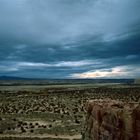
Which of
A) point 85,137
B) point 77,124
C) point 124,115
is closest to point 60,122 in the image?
point 77,124

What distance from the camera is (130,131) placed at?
49.0 feet

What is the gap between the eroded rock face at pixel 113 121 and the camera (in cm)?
1486

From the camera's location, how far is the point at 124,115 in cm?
1510

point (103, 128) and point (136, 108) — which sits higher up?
point (136, 108)

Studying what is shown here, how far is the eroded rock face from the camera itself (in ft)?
48.7

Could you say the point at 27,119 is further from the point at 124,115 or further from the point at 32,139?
the point at 124,115

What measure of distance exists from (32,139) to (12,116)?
20515 mm

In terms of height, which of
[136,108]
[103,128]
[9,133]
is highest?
[136,108]

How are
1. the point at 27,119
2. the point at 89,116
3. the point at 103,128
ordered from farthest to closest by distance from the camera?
the point at 27,119
the point at 89,116
the point at 103,128

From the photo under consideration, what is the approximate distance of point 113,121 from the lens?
15.9 metres

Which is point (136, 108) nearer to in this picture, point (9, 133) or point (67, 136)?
point (67, 136)

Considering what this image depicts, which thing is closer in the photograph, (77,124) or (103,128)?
(103,128)

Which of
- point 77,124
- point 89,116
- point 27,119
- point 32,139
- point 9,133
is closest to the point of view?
point 89,116

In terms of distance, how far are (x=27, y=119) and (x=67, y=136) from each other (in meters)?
14.8
